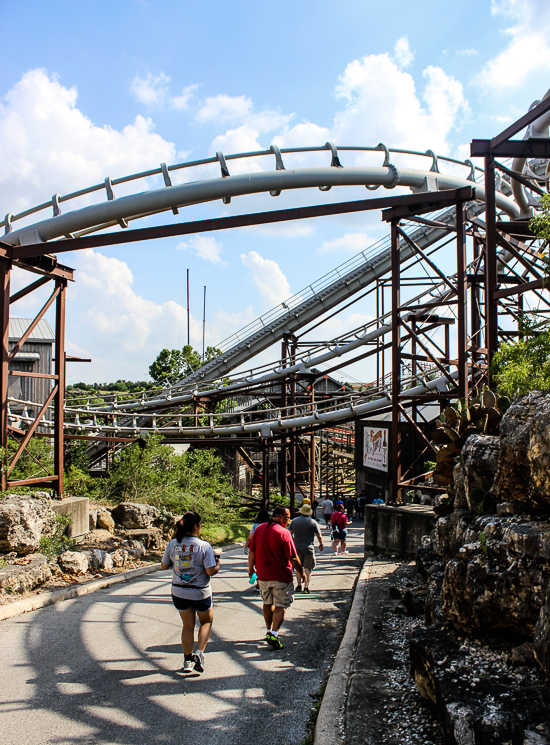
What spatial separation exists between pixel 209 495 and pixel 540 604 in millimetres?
13674

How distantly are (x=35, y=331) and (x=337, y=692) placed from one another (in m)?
22.8

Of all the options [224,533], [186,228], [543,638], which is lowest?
[224,533]

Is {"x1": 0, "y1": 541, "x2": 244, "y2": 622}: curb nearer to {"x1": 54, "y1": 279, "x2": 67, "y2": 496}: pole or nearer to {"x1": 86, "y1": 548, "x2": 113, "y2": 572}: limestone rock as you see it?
{"x1": 86, "y1": 548, "x2": 113, "y2": 572}: limestone rock

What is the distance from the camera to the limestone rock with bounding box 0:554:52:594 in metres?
7.21

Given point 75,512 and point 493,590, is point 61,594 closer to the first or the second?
point 75,512

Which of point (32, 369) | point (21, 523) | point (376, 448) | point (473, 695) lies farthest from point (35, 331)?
point (473, 695)

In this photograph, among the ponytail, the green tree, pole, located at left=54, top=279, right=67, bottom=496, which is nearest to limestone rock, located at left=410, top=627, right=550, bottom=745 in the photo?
the ponytail

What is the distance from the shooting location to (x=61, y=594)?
24.1 feet

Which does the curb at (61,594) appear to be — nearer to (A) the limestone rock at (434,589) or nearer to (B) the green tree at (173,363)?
(A) the limestone rock at (434,589)

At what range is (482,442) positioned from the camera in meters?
5.41

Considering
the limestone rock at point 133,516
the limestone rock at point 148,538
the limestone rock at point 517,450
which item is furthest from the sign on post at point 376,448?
the limestone rock at point 517,450

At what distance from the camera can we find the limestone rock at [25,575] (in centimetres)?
721

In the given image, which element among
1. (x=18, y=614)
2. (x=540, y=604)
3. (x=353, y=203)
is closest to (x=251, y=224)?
(x=353, y=203)

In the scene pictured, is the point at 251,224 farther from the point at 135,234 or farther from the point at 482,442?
the point at 482,442
